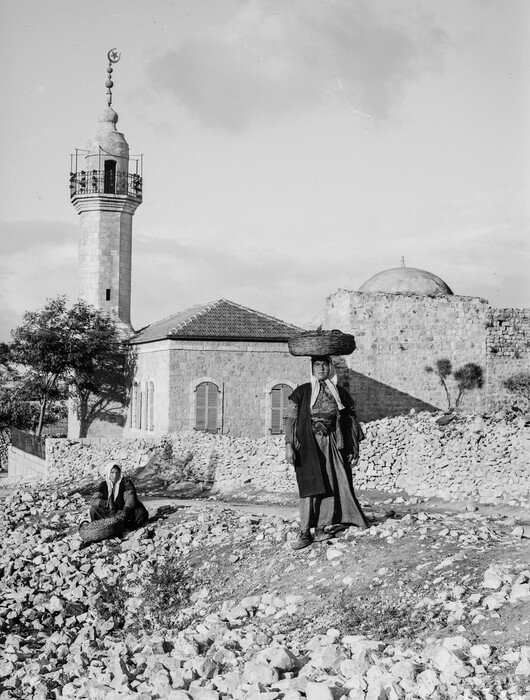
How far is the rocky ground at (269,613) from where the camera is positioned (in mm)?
6242

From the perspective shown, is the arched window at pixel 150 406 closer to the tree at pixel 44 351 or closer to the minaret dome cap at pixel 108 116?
the tree at pixel 44 351

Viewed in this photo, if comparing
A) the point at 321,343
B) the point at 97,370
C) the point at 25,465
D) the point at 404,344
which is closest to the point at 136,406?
the point at 97,370

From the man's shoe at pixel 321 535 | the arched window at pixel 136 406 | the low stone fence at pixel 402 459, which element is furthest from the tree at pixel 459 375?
the man's shoe at pixel 321 535

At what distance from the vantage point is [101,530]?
11742 mm

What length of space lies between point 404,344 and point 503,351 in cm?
401

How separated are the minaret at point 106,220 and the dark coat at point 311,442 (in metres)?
22.2

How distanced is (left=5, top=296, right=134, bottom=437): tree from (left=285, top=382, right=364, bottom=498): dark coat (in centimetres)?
1965

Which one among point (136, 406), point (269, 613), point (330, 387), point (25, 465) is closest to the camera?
point (269, 613)

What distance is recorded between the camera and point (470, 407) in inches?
1167

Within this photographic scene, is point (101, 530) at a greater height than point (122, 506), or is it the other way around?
point (122, 506)

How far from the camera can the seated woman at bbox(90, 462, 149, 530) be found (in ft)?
39.9

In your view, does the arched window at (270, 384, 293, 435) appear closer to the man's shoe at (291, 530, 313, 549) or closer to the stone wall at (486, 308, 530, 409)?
the stone wall at (486, 308, 530, 409)

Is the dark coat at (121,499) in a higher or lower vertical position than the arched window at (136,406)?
lower

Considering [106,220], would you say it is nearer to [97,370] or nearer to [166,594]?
[97,370]
